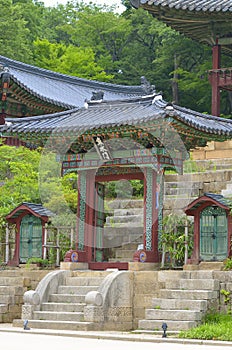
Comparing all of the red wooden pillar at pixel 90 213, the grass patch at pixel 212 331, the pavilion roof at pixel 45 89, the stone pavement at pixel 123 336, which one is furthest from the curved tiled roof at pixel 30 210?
the pavilion roof at pixel 45 89

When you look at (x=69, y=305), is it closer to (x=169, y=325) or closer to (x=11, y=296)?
(x=11, y=296)

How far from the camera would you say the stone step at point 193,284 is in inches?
703

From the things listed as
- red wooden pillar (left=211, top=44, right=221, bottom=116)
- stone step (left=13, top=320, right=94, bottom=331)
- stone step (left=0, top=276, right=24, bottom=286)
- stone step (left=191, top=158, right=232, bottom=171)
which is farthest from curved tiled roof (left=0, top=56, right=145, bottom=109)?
stone step (left=13, top=320, right=94, bottom=331)

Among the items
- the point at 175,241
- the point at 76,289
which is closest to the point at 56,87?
the point at 175,241

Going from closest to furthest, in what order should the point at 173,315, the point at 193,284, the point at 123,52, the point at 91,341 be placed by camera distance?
the point at 91,341
the point at 173,315
the point at 193,284
the point at 123,52

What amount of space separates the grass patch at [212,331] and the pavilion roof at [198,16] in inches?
679

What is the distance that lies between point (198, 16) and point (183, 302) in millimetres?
17923

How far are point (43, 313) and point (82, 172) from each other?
4376 millimetres

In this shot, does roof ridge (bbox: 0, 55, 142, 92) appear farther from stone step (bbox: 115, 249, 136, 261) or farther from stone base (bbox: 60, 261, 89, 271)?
stone base (bbox: 60, 261, 89, 271)

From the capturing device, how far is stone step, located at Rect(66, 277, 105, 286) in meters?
19.7

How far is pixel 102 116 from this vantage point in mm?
21547

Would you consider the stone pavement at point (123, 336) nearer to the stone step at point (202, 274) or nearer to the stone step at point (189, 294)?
the stone step at point (189, 294)

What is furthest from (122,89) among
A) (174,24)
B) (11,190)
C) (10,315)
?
(10,315)

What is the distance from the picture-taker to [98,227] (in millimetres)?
21781
